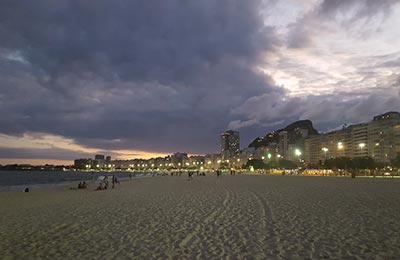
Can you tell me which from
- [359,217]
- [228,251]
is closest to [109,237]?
[228,251]

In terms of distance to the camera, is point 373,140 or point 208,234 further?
point 373,140

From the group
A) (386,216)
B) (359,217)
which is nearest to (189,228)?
(359,217)

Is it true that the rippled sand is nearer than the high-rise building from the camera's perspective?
Yes

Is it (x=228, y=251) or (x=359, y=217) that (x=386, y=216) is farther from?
(x=228, y=251)

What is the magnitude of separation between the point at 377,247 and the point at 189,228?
5601mm

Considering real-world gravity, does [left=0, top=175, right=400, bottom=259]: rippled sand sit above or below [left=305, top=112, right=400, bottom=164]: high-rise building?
below

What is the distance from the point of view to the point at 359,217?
12742 millimetres

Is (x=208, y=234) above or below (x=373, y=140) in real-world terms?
below

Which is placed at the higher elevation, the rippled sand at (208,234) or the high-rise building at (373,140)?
the high-rise building at (373,140)

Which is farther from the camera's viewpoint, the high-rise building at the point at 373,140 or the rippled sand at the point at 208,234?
the high-rise building at the point at 373,140

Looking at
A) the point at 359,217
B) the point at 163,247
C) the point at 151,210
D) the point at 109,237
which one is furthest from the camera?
the point at 151,210

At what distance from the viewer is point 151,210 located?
16109 millimetres

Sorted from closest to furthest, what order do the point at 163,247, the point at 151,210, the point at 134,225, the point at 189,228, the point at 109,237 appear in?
the point at 163,247, the point at 109,237, the point at 189,228, the point at 134,225, the point at 151,210

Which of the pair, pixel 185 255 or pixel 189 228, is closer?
pixel 185 255
